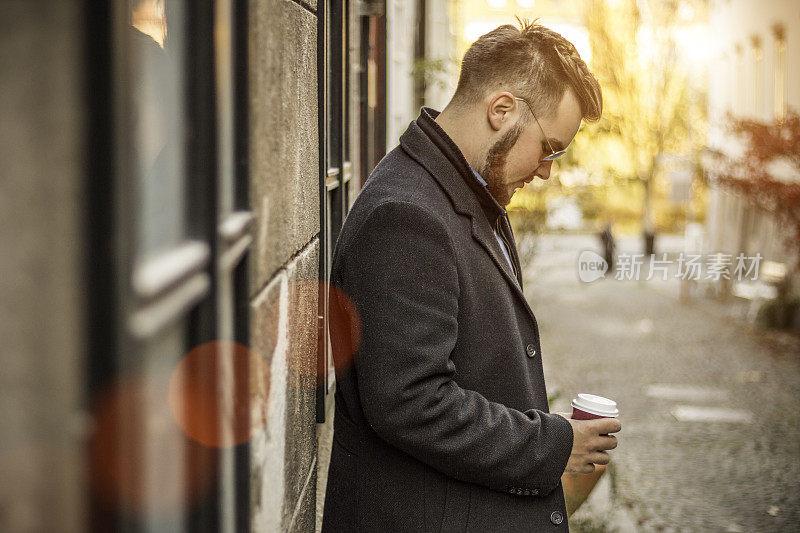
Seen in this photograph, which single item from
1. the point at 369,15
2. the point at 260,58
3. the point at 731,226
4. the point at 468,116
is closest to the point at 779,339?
the point at 731,226

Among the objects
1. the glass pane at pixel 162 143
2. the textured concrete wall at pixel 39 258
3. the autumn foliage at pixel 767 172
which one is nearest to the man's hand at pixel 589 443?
the glass pane at pixel 162 143

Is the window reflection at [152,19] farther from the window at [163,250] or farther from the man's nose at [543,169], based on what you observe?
the man's nose at [543,169]

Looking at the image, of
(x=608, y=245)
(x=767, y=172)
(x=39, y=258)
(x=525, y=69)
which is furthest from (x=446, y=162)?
(x=608, y=245)

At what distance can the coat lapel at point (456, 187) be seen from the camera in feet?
6.25

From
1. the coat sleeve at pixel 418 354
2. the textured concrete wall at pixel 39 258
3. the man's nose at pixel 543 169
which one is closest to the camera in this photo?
the textured concrete wall at pixel 39 258

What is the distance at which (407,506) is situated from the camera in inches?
73.6

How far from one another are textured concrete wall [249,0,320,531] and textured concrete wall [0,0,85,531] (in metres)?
0.59

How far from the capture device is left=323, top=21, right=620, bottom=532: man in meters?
1.68

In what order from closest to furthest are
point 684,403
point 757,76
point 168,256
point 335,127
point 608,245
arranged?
1. point 168,256
2. point 335,127
3. point 684,403
4. point 757,76
5. point 608,245

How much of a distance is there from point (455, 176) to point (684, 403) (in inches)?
287

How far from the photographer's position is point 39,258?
68 centimetres

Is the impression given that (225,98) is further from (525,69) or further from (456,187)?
(525,69)

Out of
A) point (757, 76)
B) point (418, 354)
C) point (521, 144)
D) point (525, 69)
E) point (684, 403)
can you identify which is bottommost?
point (684, 403)

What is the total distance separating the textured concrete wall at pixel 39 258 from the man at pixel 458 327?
0.99 metres
